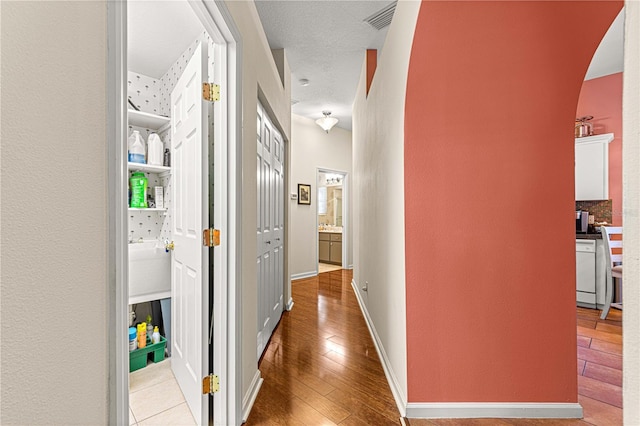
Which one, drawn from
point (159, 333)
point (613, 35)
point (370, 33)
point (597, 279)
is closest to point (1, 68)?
point (159, 333)

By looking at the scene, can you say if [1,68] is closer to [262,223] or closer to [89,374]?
[89,374]

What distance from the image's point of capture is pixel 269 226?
2.80 meters

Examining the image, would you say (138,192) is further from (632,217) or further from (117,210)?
(632,217)

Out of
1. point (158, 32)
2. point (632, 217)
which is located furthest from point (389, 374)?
point (158, 32)

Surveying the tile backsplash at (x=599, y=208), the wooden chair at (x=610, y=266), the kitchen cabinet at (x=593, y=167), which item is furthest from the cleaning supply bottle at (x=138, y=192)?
the tile backsplash at (x=599, y=208)

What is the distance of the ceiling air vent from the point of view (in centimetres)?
276

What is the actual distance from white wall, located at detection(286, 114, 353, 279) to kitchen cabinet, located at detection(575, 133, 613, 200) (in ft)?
12.9

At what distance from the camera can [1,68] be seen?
18.2 inches

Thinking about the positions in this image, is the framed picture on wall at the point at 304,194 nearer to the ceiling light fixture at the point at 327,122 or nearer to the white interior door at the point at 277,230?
the ceiling light fixture at the point at 327,122

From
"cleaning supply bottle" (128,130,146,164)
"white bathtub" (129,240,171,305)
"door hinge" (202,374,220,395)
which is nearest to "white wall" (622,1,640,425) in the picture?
"door hinge" (202,374,220,395)

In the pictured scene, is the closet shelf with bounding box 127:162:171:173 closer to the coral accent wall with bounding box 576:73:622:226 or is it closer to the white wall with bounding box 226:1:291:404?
the white wall with bounding box 226:1:291:404

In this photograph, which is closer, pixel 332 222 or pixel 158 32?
pixel 158 32

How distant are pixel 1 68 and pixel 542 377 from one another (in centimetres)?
239

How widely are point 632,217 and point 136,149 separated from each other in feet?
9.52
